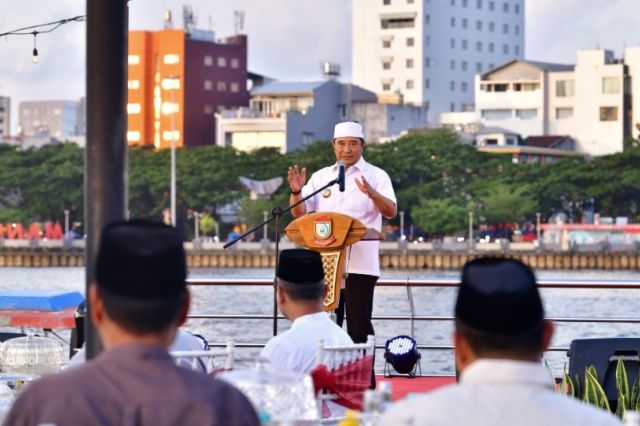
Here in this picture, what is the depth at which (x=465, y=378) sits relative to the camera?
132 inches

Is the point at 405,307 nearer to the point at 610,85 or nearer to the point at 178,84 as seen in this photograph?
the point at 610,85

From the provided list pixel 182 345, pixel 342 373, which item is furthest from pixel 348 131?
pixel 342 373

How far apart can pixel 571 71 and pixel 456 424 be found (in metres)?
119

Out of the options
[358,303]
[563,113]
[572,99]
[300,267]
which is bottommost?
[358,303]

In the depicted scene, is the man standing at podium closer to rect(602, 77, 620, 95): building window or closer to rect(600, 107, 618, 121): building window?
rect(602, 77, 620, 95): building window

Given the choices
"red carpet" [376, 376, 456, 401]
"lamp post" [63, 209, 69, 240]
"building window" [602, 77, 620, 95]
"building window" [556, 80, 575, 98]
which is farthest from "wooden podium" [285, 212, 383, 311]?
"building window" [556, 80, 575, 98]

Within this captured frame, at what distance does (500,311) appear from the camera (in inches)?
132

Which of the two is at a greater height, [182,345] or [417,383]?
[182,345]

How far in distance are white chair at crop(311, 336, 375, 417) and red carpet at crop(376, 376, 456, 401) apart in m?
3.84

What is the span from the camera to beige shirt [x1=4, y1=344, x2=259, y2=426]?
3.23m

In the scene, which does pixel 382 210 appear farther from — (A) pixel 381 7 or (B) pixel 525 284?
(A) pixel 381 7

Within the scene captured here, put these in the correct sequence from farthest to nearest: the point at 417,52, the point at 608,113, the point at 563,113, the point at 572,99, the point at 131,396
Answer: the point at 417,52 → the point at 563,113 → the point at 572,99 → the point at 608,113 → the point at 131,396

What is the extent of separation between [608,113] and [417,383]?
350ft

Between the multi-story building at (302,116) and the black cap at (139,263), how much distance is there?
106288mm
